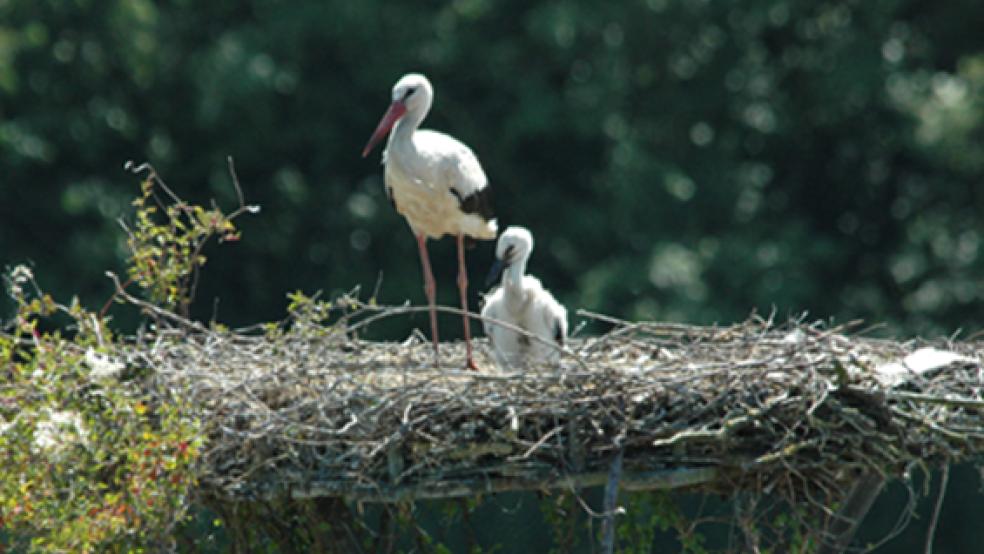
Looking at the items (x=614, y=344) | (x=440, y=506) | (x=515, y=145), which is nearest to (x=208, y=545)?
(x=440, y=506)

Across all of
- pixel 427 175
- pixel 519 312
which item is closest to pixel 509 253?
pixel 519 312

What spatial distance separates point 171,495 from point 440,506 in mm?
1019

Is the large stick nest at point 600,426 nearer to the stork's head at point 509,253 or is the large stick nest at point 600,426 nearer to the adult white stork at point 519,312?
the adult white stork at point 519,312

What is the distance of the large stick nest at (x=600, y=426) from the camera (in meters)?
5.41

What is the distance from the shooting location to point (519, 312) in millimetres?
6949

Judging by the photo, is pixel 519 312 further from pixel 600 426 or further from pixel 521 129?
pixel 521 129

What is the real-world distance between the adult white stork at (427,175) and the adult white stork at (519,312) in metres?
0.38

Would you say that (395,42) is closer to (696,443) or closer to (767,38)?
(767,38)

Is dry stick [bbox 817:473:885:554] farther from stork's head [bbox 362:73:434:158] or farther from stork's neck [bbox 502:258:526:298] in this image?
stork's head [bbox 362:73:434:158]

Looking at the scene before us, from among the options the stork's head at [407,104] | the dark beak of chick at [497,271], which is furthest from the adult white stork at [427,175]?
the dark beak of chick at [497,271]

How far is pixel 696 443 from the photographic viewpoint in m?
5.48

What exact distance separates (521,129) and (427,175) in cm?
666

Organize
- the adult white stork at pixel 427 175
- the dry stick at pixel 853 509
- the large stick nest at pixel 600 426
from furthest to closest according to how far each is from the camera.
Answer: the adult white stork at pixel 427 175 → the dry stick at pixel 853 509 → the large stick nest at pixel 600 426

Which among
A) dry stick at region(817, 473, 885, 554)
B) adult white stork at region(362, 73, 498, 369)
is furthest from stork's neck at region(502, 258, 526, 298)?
dry stick at region(817, 473, 885, 554)
